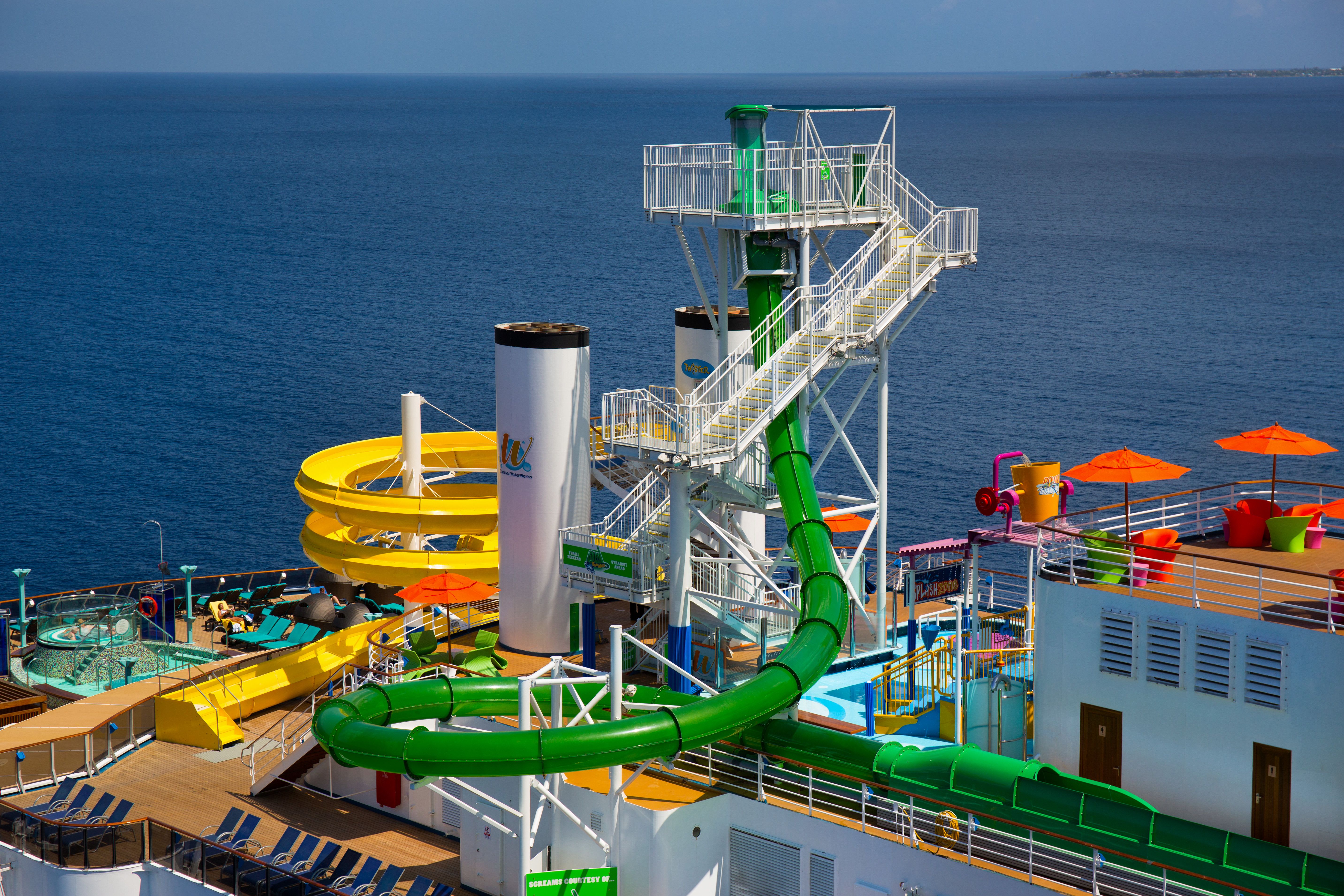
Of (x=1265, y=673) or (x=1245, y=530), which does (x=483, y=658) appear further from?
(x=1265, y=673)

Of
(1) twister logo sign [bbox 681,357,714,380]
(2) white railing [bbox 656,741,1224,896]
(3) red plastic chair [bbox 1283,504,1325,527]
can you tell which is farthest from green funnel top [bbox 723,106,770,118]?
(2) white railing [bbox 656,741,1224,896]

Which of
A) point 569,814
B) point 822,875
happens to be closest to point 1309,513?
point 822,875

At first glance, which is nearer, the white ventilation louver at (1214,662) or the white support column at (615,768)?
the white ventilation louver at (1214,662)

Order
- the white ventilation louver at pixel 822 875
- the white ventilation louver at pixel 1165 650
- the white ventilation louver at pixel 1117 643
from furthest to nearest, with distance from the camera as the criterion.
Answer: the white ventilation louver at pixel 822 875
the white ventilation louver at pixel 1117 643
the white ventilation louver at pixel 1165 650

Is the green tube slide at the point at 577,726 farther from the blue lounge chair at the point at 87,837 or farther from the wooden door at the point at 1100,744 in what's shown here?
the blue lounge chair at the point at 87,837

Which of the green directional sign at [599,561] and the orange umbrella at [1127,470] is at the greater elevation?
the orange umbrella at [1127,470]

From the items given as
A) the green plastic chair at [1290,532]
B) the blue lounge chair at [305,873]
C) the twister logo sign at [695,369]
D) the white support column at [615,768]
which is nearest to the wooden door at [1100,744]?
the green plastic chair at [1290,532]

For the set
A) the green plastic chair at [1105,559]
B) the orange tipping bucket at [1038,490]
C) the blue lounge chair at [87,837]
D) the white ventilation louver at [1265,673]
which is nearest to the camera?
the white ventilation louver at [1265,673]
